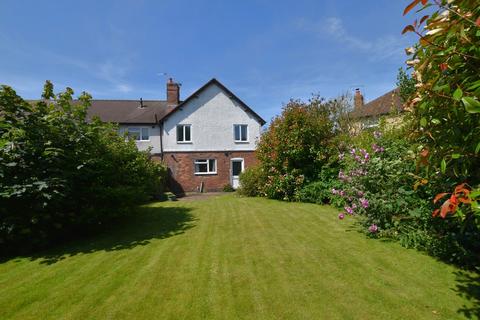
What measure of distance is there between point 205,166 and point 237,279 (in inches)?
697

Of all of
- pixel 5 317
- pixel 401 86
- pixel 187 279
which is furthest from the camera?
pixel 401 86

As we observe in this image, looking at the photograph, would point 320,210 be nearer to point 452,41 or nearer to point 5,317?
point 452,41

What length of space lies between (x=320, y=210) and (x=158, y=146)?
15.7m

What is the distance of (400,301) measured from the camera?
3850mm

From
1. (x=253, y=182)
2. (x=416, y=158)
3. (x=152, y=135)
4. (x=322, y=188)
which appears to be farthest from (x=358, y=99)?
(x=416, y=158)

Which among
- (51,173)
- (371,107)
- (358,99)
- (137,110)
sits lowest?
(51,173)

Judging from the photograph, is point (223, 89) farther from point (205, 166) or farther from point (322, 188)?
point (322, 188)

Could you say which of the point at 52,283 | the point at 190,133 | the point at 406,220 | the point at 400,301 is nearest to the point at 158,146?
the point at 190,133

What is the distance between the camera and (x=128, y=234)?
7.86 m

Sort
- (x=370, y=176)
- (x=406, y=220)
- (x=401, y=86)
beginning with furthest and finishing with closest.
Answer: (x=401, y=86) → (x=370, y=176) → (x=406, y=220)

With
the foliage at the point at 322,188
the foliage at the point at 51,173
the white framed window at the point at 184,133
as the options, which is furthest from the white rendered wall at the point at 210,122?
the foliage at the point at 51,173

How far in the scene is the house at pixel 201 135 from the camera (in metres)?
21.5

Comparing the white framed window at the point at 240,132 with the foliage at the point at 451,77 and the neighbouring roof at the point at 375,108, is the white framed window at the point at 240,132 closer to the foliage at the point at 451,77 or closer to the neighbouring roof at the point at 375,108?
the neighbouring roof at the point at 375,108

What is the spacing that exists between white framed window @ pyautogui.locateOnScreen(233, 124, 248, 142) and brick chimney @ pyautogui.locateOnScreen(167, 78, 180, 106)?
6.00 meters
